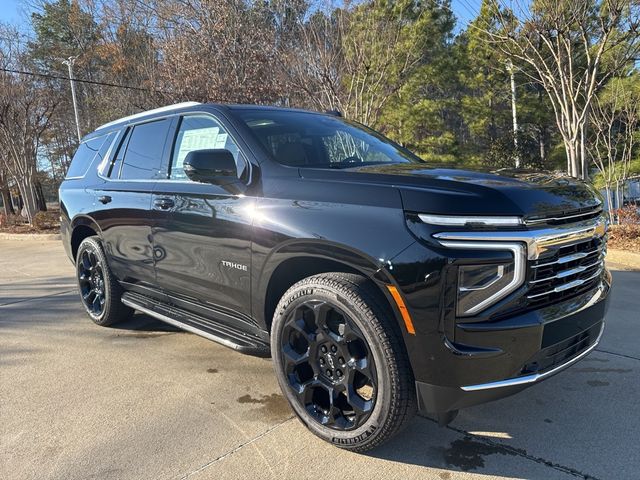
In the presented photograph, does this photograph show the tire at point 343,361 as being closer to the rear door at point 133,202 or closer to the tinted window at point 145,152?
the rear door at point 133,202

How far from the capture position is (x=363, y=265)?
7.99 feet

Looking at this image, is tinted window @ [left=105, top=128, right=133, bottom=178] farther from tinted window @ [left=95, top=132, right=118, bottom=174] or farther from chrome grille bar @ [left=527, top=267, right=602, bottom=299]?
chrome grille bar @ [left=527, top=267, right=602, bottom=299]

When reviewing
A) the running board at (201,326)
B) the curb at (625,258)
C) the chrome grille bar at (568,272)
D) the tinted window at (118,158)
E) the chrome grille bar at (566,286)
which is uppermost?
the tinted window at (118,158)

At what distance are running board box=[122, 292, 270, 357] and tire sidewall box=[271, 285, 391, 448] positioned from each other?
0.93 feet

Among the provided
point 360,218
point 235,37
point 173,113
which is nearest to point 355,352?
point 360,218

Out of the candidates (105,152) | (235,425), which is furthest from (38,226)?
(235,425)

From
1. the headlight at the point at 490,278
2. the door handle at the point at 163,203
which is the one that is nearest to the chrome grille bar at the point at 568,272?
the headlight at the point at 490,278

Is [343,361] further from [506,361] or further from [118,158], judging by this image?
[118,158]

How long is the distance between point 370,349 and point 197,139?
2073 millimetres

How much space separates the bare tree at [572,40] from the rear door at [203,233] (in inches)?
259

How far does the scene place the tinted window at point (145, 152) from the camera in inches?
156

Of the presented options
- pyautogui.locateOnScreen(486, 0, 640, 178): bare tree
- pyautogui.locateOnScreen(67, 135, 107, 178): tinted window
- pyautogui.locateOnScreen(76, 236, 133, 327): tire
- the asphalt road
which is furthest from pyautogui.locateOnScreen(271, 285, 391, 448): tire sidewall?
pyautogui.locateOnScreen(486, 0, 640, 178): bare tree

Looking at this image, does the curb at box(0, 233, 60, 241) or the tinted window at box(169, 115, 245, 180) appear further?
the curb at box(0, 233, 60, 241)

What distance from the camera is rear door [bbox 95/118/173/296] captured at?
395cm
